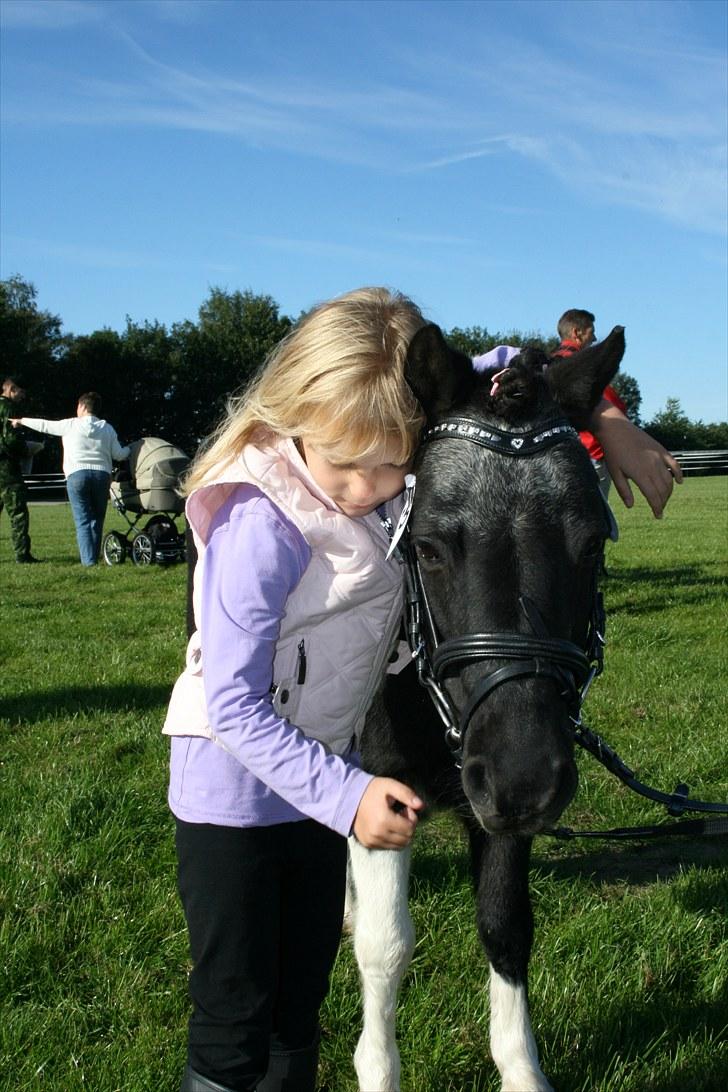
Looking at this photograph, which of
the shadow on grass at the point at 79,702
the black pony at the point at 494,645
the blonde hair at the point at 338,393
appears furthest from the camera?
the shadow on grass at the point at 79,702

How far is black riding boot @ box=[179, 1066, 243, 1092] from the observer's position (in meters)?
2.14

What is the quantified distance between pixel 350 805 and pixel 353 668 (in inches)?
16.9

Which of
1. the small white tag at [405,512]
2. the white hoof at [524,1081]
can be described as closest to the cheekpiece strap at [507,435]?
the small white tag at [405,512]

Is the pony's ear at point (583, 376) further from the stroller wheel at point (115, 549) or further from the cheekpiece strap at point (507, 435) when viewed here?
the stroller wheel at point (115, 549)

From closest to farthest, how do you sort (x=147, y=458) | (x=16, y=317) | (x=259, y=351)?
(x=147, y=458)
(x=16, y=317)
(x=259, y=351)

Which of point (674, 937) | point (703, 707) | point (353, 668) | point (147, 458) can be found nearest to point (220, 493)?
point (353, 668)

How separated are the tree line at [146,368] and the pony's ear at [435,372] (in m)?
47.1

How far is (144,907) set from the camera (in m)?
3.47

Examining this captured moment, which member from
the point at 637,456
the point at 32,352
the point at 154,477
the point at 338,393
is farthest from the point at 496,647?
the point at 32,352

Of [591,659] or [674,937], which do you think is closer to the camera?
[591,659]

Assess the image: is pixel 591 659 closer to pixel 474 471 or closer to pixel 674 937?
pixel 474 471

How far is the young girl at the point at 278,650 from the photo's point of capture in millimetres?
1992

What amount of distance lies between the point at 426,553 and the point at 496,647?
0.31 m

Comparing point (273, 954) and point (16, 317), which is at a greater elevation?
point (16, 317)
